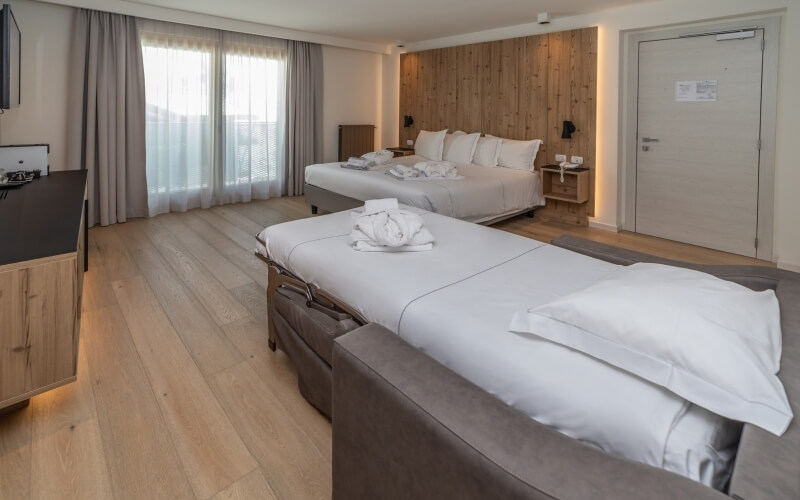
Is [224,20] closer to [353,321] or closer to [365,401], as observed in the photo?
[353,321]

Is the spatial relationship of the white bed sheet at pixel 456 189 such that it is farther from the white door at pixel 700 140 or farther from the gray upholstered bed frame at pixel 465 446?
the gray upholstered bed frame at pixel 465 446

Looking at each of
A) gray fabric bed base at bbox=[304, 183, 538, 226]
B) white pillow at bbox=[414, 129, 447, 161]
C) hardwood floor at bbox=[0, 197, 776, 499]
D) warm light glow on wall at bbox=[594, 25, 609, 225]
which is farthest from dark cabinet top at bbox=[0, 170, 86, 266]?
warm light glow on wall at bbox=[594, 25, 609, 225]

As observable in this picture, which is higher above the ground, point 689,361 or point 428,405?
point 689,361

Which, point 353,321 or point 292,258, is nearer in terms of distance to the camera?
point 353,321

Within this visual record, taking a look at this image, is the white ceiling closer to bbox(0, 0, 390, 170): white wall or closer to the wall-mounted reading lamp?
bbox(0, 0, 390, 170): white wall

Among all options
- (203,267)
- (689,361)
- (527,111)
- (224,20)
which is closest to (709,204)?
(527,111)

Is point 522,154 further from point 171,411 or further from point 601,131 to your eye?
point 171,411

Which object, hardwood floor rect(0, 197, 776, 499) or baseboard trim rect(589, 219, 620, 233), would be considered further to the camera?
baseboard trim rect(589, 219, 620, 233)

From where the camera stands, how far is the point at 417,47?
6617 millimetres

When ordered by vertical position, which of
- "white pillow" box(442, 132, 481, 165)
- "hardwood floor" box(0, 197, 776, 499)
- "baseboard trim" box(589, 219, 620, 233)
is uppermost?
"white pillow" box(442, 132, 481, 165)

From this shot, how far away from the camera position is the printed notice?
13.1 ft

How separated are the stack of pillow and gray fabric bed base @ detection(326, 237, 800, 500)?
400 cm

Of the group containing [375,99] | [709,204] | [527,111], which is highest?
[375,99]

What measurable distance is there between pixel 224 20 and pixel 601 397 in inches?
227
